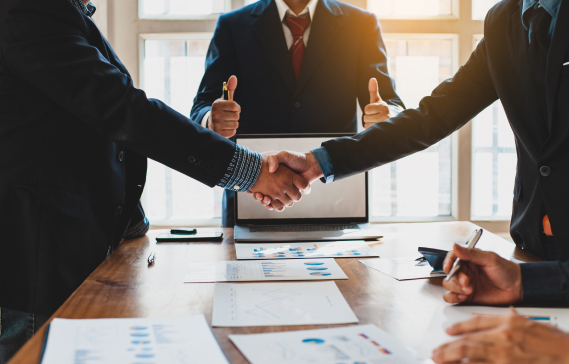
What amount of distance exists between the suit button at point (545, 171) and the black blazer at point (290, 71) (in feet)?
3.09

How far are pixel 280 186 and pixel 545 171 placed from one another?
0.79 meters

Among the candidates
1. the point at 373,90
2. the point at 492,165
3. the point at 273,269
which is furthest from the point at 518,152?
the point at 492,165

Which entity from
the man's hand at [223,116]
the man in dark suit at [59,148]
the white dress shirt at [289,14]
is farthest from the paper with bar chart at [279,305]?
the white dress shirt at [289,14]

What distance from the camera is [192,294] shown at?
836mm

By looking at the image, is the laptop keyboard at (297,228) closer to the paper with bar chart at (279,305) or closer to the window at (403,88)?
the paper with bar chart at (279,305)

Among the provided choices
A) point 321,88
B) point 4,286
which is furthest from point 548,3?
point 4,286

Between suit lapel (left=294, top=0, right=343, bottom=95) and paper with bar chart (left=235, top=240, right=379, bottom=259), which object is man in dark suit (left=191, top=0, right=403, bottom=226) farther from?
paper with bar chart (left=235, top=240, right=379, bottom=259)

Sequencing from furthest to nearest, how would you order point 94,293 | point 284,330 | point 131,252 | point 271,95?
1. point 271,95
2. point 131,252
3. point 94,293
4. point 284,330

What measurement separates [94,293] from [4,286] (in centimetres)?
36

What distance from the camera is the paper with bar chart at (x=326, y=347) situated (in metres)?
0.57

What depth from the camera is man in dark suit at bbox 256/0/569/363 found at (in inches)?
21.3

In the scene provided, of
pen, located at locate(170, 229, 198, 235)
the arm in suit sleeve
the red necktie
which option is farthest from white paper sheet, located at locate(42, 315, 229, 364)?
the red necktie

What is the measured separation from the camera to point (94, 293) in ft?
2.74

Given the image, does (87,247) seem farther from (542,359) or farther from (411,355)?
(542,359)
